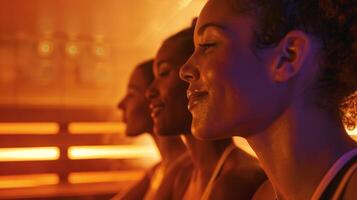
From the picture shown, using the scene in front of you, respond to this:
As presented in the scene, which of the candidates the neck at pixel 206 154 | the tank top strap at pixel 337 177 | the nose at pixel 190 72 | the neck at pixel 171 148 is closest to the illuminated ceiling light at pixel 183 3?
the neck at pixel 171 148

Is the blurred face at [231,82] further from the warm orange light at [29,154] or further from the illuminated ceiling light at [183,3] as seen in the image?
the warm orange light at [29,154]

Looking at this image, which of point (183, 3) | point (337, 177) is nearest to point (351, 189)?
point (337, 177)

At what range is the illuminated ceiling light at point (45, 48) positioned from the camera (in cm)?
330

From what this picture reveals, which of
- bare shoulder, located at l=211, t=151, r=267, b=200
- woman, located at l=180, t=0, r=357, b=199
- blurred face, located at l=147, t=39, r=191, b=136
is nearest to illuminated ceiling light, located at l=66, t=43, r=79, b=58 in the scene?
blurred face, located at l=147, t=39, r=191, b=136

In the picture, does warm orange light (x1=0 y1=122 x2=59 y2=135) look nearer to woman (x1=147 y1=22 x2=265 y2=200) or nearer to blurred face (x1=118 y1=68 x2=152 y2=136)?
blurred face (x1=118 y1=68 x2=152 y2=136)

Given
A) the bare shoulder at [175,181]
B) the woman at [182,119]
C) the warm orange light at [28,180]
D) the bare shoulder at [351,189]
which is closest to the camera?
the bare shoulder at [351,189]

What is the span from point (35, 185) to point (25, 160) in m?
0.23

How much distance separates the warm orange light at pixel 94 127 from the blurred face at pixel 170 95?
2.26m

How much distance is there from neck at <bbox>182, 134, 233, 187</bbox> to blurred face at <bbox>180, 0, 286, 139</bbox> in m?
0.51

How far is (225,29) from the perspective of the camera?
0.77 meters

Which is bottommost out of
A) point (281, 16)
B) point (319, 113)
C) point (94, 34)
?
point (319, 113)

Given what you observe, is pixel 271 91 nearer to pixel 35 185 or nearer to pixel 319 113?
pixel 319 113

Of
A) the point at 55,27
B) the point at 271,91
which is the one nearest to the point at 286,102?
the point at 271,91

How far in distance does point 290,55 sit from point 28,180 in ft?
9.76
